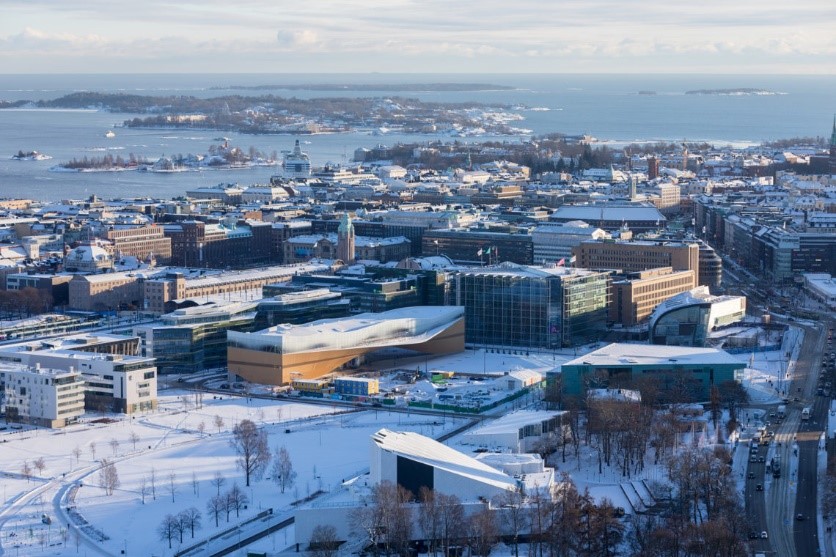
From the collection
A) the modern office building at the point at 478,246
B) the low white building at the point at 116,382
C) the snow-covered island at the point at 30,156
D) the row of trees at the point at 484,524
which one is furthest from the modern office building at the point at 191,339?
the snow-covered island at the point at 30,156

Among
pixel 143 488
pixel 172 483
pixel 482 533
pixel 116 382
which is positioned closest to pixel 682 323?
pixel 116 382

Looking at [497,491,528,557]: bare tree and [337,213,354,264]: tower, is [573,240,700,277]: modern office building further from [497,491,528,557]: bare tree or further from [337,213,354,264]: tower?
[497,491,528,557]: bare tree

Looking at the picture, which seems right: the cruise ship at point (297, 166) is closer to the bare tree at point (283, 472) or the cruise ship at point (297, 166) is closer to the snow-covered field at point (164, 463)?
the snow-covered field at point (164, 463)

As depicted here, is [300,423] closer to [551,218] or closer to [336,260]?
[336,260]

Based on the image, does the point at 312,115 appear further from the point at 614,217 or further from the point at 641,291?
the point at 641,291

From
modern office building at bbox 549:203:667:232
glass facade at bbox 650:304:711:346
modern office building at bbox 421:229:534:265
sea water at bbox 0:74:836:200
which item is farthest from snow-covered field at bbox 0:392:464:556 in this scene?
sea water at bbox 0:74:836:200

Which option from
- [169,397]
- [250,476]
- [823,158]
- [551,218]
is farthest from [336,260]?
[823,158]
